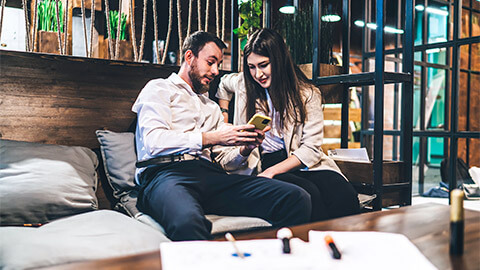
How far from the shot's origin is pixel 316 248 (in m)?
0.90

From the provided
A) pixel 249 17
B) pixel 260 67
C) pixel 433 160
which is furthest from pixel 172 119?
pixel 433 160

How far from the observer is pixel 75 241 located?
131cm

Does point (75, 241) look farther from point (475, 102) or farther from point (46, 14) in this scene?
point (475, 102)

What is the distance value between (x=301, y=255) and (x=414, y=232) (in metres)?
0.46

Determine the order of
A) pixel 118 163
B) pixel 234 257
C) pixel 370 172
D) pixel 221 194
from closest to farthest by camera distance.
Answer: pixel 234 257, pixel 221 194, pixel 118 163, pixel 370 172

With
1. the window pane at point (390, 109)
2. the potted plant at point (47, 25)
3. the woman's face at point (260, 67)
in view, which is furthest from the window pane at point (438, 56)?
the potted plant at point (47, 25)

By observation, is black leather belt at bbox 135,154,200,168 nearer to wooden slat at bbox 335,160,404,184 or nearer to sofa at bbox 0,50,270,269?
sofa at bbox 0,50,270,269

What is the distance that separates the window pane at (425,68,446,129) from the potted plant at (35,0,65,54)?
181 inches

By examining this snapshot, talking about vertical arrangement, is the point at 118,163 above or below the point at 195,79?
below

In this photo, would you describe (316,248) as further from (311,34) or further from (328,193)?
(311,34)

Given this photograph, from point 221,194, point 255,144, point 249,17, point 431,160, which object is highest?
point 249,17

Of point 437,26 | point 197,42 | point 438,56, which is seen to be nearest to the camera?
point 197,42

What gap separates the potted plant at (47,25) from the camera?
265 cm

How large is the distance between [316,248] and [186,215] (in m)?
0.69
